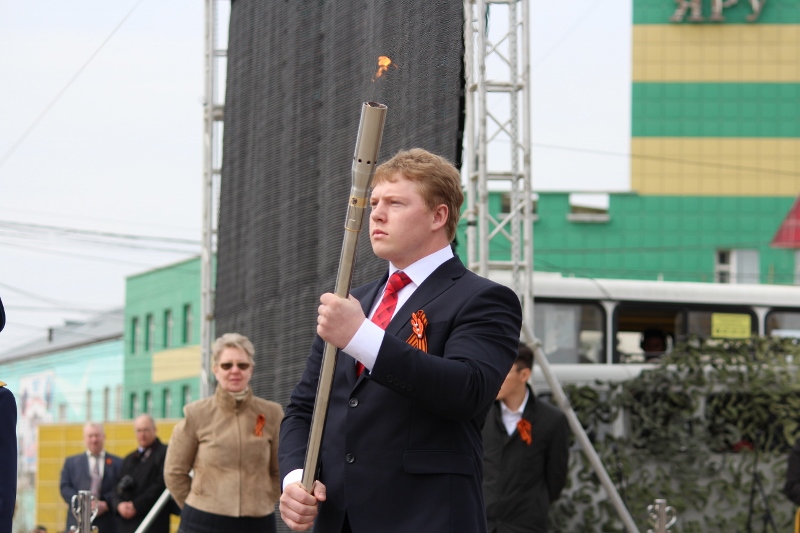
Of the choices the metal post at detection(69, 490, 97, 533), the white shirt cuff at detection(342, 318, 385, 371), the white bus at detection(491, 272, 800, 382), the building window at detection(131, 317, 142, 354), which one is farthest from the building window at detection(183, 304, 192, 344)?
the white shirt cuff at detection(342, 318, 385, 371)

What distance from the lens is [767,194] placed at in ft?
117

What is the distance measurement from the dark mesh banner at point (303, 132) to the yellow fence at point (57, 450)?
10.9 meters

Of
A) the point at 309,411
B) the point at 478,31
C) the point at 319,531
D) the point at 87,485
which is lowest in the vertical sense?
the point at 87,485

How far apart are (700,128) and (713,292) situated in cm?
2352

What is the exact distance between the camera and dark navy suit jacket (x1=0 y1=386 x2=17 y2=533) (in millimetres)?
3213

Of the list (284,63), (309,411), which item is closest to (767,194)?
(284,63)

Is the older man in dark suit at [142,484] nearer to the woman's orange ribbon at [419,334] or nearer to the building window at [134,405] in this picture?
the woman's orange ribbon at [419,334]

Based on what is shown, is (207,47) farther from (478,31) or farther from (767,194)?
(767,194)

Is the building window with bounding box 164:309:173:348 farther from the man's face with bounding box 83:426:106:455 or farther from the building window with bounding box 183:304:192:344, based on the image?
the man's face with bounding box 83:426:106:455

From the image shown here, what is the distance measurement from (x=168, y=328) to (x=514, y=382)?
42.8 m

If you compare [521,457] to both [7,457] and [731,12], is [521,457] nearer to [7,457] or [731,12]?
[7,457]

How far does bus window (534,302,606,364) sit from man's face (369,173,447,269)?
8.90 m

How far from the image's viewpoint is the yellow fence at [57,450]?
2281cm

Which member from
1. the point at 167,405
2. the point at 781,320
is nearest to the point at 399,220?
the point at 781,320
